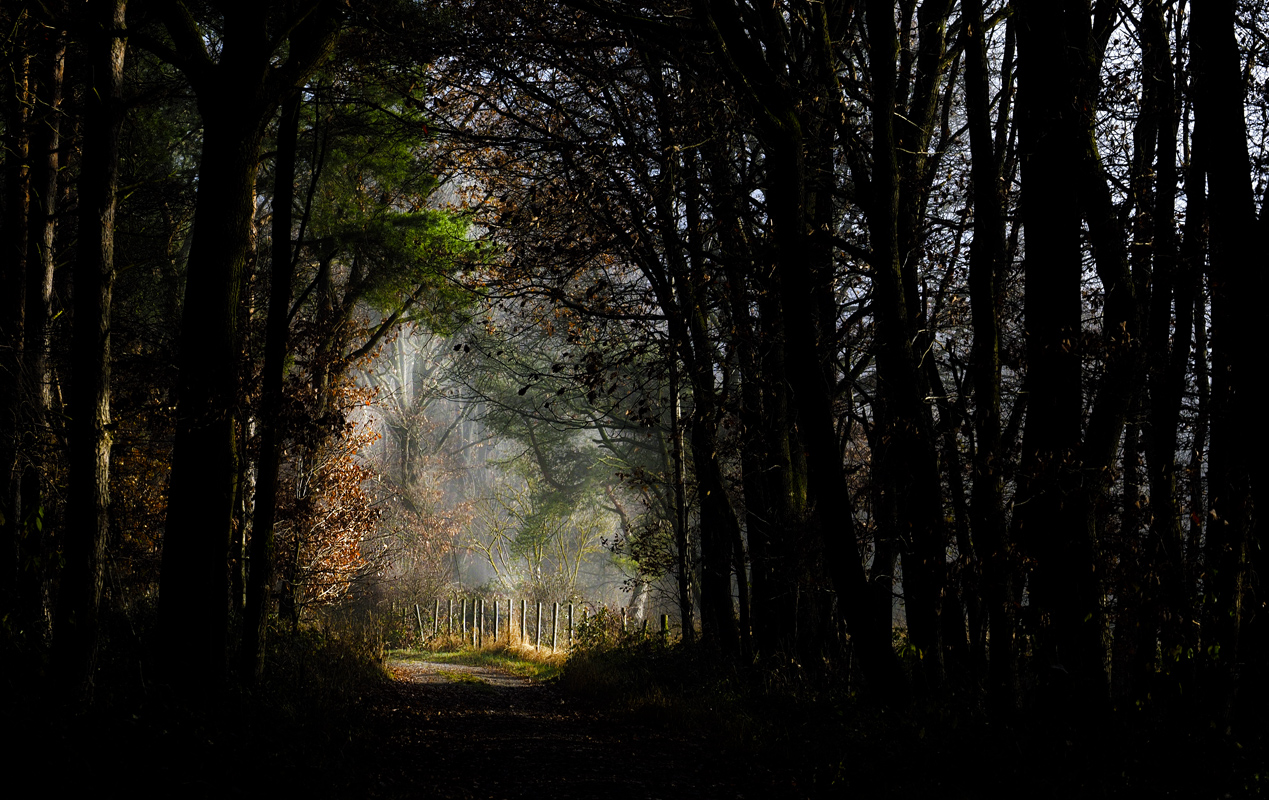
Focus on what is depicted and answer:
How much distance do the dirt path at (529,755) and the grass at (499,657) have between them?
222 inches

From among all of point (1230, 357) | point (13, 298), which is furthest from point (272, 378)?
point (1230, 357)

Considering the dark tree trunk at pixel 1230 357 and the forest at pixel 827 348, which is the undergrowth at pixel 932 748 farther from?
the dark tree trunk at pixel 1230 357

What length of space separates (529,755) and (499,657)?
14500mm

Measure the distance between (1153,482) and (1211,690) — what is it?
1.67 metres

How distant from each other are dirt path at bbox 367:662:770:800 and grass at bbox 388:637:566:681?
563cm

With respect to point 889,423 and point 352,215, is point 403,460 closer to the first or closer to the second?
point 352,215

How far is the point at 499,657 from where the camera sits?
70.4 feet

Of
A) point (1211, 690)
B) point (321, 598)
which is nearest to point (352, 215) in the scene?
point (321, 598)

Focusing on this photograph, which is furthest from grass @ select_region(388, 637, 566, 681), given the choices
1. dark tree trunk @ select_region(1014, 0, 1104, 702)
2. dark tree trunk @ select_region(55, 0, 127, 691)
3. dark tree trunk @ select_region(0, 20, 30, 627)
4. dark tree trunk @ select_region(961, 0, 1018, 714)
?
dark tree trunk @ select_region(1014, 0, 1104, 702)

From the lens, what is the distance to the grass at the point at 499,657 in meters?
17.5

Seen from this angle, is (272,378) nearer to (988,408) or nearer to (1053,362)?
(988,408)

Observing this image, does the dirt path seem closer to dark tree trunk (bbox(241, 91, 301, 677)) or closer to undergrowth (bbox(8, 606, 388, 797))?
undergrowth (bbox(8, 606, 388, 797))

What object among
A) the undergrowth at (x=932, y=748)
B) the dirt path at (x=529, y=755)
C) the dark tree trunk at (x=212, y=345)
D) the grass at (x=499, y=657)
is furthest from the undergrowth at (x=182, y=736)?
the grass at (x=499, y=657)

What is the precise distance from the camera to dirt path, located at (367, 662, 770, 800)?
623cm
